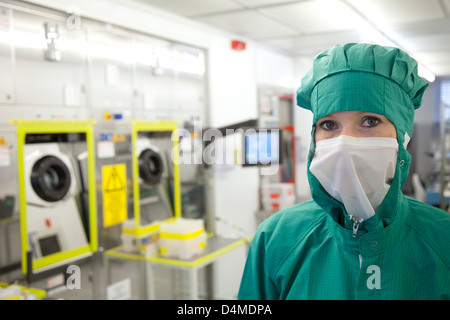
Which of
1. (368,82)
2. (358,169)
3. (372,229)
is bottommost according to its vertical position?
(372,229)

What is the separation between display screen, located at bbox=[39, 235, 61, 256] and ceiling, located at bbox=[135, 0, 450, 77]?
205cm

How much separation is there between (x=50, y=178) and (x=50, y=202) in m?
0.17

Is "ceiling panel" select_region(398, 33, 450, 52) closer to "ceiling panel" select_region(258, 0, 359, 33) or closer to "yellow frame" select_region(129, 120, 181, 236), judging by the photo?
"ceiling panel" select_region(258, 0, 359, 33)

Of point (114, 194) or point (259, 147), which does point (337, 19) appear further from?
point (114, 194)

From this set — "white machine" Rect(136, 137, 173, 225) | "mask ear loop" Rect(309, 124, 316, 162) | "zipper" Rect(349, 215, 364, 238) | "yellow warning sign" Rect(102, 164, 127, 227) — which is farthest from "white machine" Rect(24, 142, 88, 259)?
"zipper" Rect(349, 215, 364, 238)

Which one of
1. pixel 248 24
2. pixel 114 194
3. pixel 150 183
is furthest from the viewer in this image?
pixel 248 24

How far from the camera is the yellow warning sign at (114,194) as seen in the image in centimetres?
344

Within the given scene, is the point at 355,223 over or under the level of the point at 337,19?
under

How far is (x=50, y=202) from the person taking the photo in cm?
288

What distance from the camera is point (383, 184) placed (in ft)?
3.63

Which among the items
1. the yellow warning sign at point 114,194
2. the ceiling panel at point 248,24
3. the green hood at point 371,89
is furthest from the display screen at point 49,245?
the ceiling panel at point 248,24

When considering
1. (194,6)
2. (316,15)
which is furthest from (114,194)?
(316,15)
